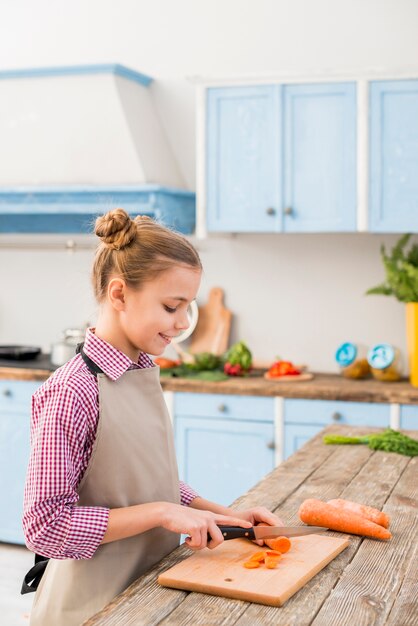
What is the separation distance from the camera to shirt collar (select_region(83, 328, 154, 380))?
181 cm

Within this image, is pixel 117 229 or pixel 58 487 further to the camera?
pixel 117 229

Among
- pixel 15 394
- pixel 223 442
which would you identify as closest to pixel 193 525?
pixel 223 442

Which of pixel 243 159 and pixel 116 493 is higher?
pixel 243 159

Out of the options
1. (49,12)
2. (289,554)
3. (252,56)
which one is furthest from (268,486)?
(49,12)

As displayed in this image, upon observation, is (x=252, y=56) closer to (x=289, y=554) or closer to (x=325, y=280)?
(x=325, y=280)

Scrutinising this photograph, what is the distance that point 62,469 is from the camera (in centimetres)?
162

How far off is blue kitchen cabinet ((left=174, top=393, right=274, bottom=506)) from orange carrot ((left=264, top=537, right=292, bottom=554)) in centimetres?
251

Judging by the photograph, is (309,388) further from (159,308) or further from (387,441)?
(159,308)

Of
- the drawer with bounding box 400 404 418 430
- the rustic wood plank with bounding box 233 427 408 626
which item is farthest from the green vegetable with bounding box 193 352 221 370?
the rustic wood plank with bounding box 233 427 408 626

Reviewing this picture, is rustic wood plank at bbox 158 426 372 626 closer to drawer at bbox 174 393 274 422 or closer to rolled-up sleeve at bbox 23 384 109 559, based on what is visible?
rolled-up sleeve at bbox 23 384 109 559

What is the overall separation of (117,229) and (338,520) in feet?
2.45

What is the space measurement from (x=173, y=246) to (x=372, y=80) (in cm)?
277

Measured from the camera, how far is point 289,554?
5.69 ft

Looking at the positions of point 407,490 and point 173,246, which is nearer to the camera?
point 173,246
